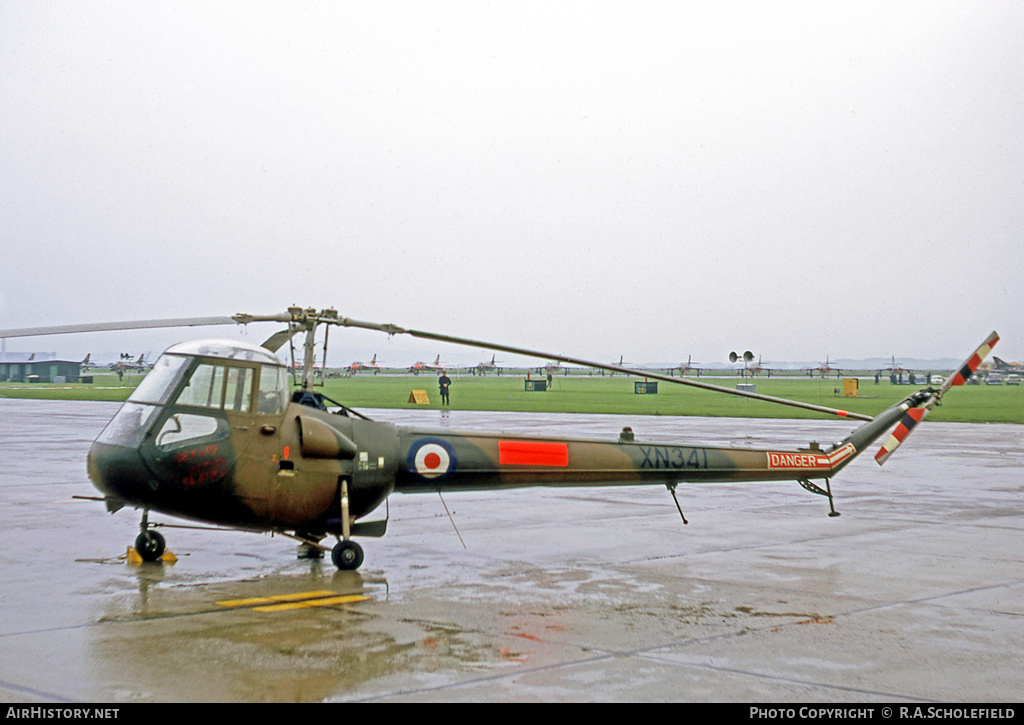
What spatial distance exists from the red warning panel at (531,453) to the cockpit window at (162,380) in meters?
3.67

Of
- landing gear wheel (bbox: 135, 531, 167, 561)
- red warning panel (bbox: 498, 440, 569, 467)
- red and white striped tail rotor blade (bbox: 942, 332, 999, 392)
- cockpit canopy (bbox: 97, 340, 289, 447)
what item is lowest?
landing gear wheel (bbox: 135, 531, 167, 561)

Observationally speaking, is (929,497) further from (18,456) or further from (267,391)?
(18,456)

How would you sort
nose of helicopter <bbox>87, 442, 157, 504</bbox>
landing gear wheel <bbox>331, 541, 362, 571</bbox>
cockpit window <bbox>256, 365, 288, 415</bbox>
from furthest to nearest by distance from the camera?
landing gear wheel <bbox>331, 541, 362, 571</bbox> → cockpit window <bbox>256, 365, 288, 415</bbox> → nose of helicopter <bbox>87, 442, 157, 504</bbox>

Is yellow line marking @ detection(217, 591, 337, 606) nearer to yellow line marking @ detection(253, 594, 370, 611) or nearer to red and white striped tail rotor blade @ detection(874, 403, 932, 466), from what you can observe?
yellow line marking @ detection(253, 594, 370, 611)

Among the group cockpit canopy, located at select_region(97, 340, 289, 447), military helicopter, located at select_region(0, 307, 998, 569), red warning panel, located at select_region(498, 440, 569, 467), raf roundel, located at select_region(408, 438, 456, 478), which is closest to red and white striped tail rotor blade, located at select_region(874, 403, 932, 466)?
military helicopter, located at select_region(0, 307, 998, 569)

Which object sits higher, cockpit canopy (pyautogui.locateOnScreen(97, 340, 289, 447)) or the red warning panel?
cockpit canopy (pyautogui.locateOnScreen(97, 340, 289, 447))

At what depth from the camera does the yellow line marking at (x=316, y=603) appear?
855 cm

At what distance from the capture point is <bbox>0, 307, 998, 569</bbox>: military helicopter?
31.1 ft

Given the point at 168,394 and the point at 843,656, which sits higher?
the point at 168,394

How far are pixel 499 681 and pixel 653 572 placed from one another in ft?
13.8

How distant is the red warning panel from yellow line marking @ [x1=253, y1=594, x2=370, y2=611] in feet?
8.88

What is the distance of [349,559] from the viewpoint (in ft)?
33.0

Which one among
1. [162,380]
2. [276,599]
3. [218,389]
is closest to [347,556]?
[276,599]
